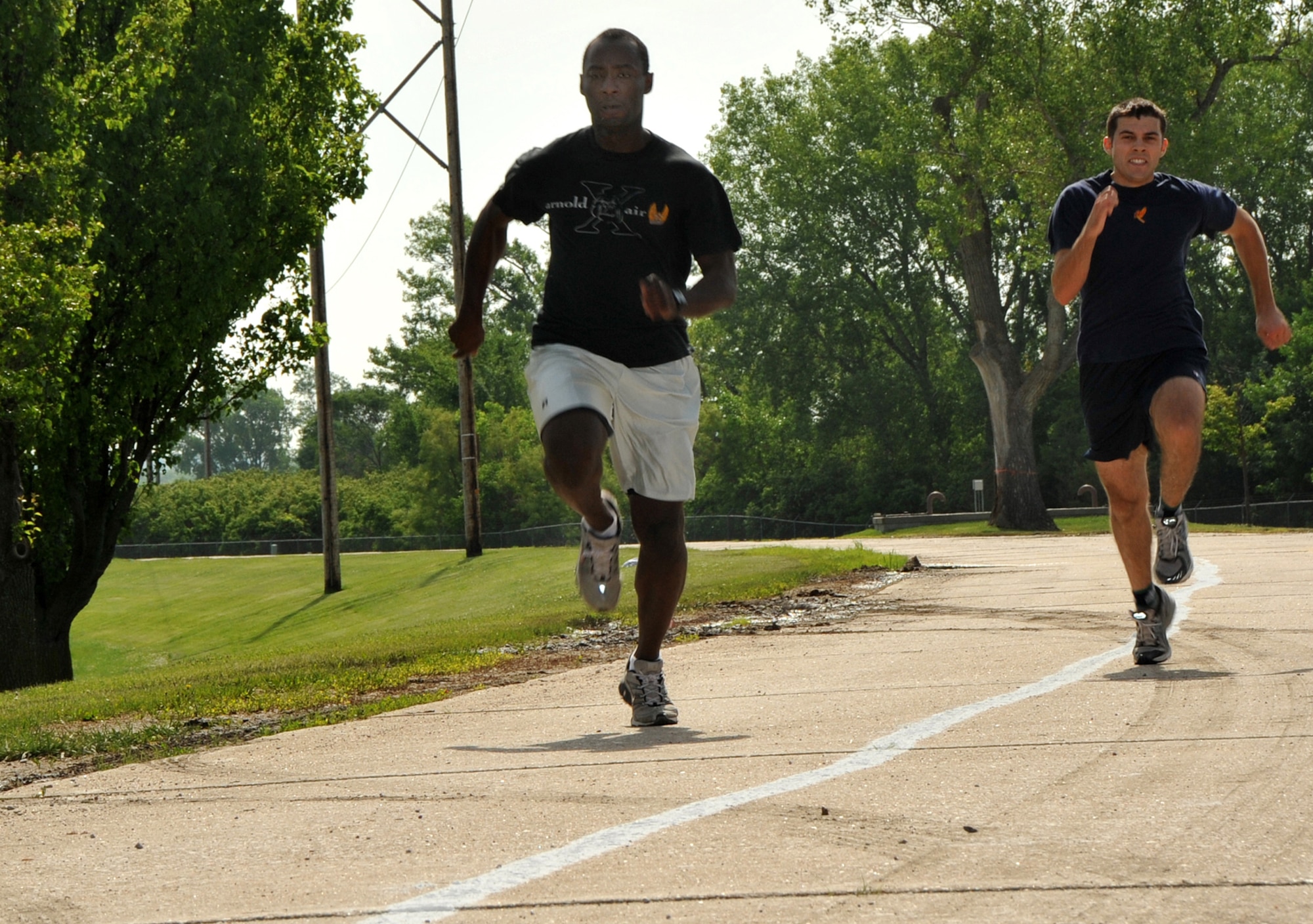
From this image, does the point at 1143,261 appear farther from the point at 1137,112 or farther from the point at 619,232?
the point at 619,232

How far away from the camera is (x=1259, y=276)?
6.76 meters

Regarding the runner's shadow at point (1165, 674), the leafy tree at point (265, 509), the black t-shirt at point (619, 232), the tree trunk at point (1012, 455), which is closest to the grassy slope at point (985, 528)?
the tree trunk at point (1012, 455)

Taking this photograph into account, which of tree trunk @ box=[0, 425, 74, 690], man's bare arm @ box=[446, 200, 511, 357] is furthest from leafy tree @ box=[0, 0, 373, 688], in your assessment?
man's bare arm @ box=[446, 200, 511, 357]

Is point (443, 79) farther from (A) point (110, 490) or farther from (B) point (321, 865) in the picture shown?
(B) point (321, 865)

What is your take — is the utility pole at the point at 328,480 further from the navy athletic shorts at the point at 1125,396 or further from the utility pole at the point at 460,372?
the navy athletic shorts at the point at 1125,396

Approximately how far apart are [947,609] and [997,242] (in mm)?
52197

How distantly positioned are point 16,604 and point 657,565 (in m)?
14.4

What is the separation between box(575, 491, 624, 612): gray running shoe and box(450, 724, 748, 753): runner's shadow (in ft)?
1.68

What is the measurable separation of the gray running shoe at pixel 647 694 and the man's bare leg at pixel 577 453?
596mm

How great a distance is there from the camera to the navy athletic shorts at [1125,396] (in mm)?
6387

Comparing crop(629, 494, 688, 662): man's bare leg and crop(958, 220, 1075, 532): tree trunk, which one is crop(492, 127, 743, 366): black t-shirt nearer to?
crop(629, 494, 688, 662): man's bare leg

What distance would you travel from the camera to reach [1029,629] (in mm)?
7926

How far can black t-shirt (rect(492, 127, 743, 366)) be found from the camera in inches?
210

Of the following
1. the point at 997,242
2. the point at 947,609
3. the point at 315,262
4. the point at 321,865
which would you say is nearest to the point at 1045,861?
the point at 321,865
